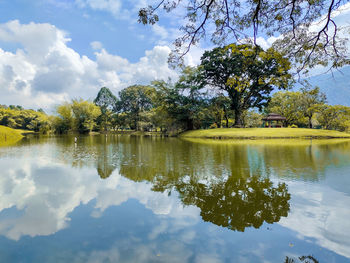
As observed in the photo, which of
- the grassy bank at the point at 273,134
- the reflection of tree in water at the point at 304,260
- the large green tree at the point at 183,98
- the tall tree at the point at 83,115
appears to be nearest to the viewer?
the reflection of tree in water at the point at 304,260

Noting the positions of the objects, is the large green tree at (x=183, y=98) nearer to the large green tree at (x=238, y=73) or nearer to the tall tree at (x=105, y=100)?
the large green tree at (x=238, y=73)

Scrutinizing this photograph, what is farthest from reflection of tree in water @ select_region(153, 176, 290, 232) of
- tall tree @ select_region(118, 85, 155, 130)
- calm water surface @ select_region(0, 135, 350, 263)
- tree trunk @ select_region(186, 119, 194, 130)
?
tall tree @ select_region(118, 85, 155, 130)

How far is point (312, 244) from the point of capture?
3.26m

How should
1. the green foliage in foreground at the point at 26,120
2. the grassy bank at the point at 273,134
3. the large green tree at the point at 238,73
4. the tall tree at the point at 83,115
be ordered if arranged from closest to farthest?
the grassy bank at the point at 273,134
the large green tree at the point at 238,73
the green foliage in foreground at the point at 26,120
the tall tree at the point at 83,115

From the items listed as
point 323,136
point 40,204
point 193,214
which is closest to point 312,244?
point 193,214

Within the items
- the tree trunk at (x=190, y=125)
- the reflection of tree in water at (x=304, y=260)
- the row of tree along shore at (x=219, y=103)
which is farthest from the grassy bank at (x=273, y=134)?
the reflection of tree in water at (x=304, y=260)

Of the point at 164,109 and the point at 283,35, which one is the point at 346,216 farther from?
the point at 164,109

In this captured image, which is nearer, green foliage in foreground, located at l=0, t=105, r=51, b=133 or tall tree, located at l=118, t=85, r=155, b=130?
green foliage in foreground, located at l=0, t=105, r=51, b=133

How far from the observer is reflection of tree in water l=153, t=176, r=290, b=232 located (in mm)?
4094

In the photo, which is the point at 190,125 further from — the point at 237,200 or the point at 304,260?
the point at 304,260

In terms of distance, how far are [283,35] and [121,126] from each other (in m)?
64.7

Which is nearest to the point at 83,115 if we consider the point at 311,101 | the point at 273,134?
the point at 273,134

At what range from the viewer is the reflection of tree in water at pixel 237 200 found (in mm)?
4094

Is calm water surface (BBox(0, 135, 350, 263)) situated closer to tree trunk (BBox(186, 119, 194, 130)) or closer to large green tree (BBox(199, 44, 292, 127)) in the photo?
large green tree (BBox(199, 44, 292, 127))
